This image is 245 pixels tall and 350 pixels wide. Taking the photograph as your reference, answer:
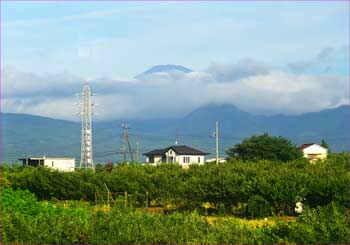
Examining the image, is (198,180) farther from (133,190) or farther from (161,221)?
(161,221)

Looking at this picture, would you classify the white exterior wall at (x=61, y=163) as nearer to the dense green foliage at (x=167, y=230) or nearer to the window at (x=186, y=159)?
the window at (x=186, y=159)

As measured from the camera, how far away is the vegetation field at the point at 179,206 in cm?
1162

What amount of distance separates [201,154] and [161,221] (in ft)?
231

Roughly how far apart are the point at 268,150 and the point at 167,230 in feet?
190

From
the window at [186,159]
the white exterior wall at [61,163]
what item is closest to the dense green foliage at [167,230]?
the white exterior wall at [61,163]

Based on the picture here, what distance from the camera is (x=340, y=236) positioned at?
11031 millimetres

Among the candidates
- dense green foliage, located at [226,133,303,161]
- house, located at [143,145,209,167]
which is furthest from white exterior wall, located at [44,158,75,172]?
dense green foliage, located at [226,133,303,161]

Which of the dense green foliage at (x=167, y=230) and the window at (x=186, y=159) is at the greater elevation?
the window at (x=186, y=159)

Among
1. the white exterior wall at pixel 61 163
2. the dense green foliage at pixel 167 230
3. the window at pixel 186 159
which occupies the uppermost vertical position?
the window at pixel 186 159

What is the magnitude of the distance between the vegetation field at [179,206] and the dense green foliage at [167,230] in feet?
0.06

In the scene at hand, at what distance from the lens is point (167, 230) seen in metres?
11.9

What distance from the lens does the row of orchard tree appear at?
→ 3003 cm

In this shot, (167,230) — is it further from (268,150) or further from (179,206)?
(268,150)

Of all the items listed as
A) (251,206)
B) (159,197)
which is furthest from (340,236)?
(159,197)
